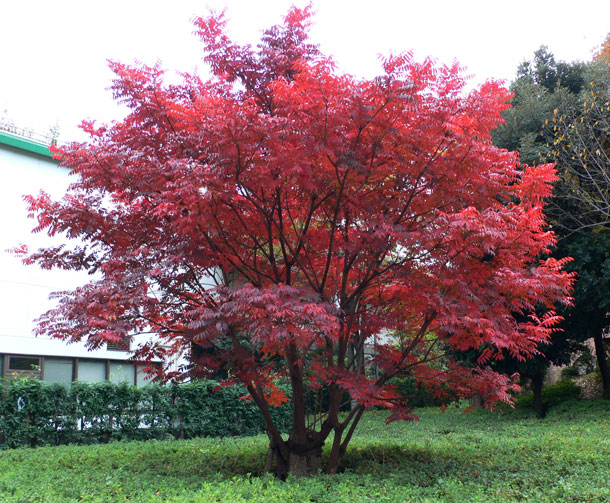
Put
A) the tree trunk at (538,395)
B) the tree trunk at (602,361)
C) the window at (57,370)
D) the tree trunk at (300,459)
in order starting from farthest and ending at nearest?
the tree trunk at (538,395) → the tree trunk at (602,361) → the window at (57,370) → the tree trunk at (300,459)

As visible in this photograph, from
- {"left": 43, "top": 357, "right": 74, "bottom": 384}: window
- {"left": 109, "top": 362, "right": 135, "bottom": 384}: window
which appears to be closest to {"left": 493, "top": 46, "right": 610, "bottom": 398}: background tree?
{"left": 109, "top": 362, "right": 135, "bottom": 384}: window

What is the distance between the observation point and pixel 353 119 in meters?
6.05

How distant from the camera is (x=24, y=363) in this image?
609 inches

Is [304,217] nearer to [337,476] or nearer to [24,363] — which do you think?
[337,476]

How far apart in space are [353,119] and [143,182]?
8.79 feet

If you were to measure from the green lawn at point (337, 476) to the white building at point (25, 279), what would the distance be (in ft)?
15.7

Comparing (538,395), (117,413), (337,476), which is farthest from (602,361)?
(117,413)

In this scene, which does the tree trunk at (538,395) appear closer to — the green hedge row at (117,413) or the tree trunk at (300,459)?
the green hedge row at (117,413)

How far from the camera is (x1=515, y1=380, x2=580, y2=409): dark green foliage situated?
18.4m

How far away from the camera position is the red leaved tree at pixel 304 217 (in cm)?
609

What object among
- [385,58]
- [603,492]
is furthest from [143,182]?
[603,492]

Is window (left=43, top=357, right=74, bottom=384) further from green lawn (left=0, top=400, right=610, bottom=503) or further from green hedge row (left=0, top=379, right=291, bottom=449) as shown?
green lawn (left=0, top=400, right=610, bottom=503)

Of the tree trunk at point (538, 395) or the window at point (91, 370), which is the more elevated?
the window at point (91, 370)

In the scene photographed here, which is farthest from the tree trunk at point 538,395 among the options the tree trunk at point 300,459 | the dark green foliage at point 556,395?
the tree trunk at point 300,459
